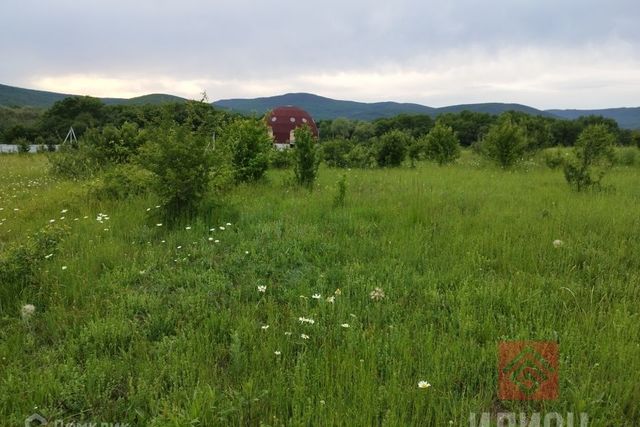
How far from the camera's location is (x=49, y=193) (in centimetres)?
813

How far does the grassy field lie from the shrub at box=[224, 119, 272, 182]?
323 centimetres

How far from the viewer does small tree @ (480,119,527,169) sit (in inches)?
539

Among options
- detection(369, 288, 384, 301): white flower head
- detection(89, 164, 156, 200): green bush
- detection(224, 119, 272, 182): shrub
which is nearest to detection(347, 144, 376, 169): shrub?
detection(224, 119, 272, 182): shrub

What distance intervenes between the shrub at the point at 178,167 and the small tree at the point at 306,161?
3014 millimetres

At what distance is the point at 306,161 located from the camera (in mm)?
9055

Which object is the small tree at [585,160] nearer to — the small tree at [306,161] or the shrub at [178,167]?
the small tree at [306,161]

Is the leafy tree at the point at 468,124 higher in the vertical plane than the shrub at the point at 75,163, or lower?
higher

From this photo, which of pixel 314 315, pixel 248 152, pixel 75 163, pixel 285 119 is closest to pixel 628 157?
pixel 248 152

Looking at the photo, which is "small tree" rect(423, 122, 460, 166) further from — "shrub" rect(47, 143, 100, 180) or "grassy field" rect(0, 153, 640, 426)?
"shrub" rect(47, 143, 100, 180)

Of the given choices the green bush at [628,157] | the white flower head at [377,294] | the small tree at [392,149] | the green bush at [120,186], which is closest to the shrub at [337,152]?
the small tree at [392,149]

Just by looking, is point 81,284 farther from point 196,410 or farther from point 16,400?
point 196,410

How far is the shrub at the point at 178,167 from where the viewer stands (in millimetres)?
5977

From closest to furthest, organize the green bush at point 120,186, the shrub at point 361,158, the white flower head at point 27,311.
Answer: the white flower head at point 27,311 → the green bush at point 120,186 → the shrub at point 361,158

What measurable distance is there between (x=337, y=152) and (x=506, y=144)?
631 cm
